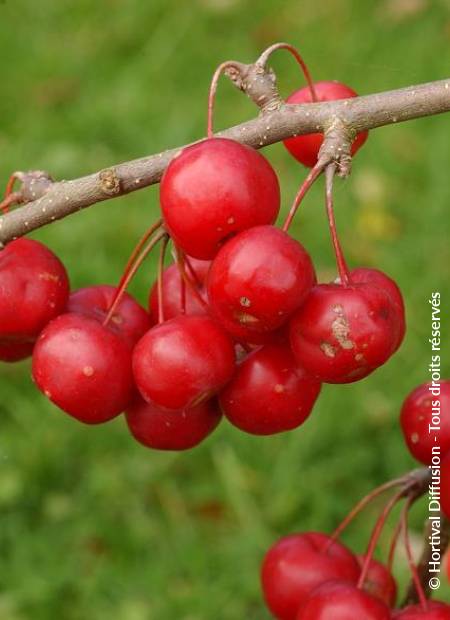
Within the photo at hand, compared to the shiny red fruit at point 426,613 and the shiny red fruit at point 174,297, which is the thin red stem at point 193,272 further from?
the shiny red fruit at point 426,613

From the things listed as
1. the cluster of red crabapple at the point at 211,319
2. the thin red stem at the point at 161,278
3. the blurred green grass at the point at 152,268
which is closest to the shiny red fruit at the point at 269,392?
the cluster of red crabapple at the point at 211,319

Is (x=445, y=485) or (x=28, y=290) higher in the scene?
(x=28, y=290)

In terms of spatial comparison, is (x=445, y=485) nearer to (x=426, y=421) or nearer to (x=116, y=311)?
(x=426, y=421)

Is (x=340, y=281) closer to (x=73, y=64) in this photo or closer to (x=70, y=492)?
(x=70, y=492)

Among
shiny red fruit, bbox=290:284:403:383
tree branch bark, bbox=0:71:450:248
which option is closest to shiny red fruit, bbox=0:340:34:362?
tree branch bark, bbox=0:71:450:248

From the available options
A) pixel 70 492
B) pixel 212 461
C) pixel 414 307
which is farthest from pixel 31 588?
pixel 414 307

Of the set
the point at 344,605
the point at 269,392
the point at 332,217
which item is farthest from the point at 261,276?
the point at 344,605

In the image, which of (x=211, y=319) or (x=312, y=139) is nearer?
(x=211, y=319)
